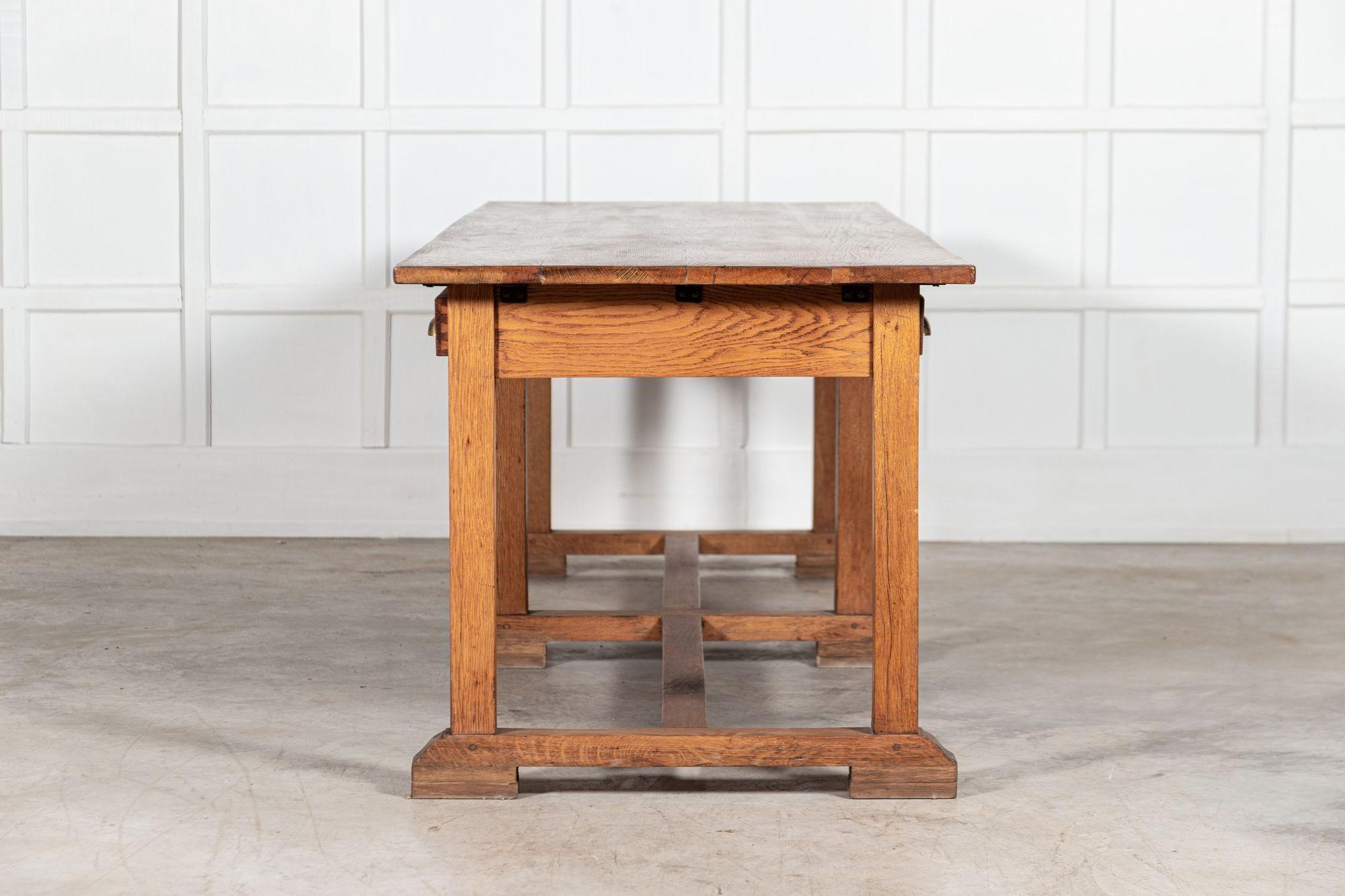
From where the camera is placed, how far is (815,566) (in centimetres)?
437

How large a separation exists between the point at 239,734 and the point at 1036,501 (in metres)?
2.89

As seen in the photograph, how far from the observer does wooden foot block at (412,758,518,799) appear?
244 centimetres

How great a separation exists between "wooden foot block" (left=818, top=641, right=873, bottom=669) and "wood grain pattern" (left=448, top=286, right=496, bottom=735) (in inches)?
43.6

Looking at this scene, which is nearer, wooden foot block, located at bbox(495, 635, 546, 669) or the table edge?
the table edge

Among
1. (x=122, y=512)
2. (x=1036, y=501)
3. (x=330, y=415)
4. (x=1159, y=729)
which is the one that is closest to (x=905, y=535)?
(x=1159, y=729)

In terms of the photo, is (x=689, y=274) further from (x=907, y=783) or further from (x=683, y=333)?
(x=907, y=783)

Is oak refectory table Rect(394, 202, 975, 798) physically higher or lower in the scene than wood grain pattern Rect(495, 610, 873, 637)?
higher

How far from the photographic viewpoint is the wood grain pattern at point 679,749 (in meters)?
2.42

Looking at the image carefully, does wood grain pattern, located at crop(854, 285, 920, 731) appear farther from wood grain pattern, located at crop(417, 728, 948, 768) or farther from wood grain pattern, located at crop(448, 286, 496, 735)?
wood grain pattern, located at crop(448, 286, 496, 735)

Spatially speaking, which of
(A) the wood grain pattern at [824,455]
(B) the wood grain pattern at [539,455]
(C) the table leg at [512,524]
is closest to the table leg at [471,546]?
(C) the table leg at [512,524]

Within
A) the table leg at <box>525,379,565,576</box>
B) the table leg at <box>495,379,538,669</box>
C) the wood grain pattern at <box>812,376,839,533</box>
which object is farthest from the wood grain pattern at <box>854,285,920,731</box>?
the table leg at <box>525,379,565,576</box>

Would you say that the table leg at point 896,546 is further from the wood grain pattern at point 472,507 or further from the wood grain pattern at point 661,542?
the wood grain pattern at point 661,542

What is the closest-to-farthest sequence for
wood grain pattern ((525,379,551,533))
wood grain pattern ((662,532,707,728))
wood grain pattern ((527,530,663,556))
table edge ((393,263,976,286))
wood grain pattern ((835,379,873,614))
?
table edge ((393,263,976,286))
wood grain pattern ((662,532,707,728))
wood grain pattern ((835,379,873,614))
wood grain pattern ((525,379,551,533))
wood grain pattern ((527,530,663,556))

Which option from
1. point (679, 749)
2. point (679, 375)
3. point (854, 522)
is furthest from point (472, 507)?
point (854, 522)
